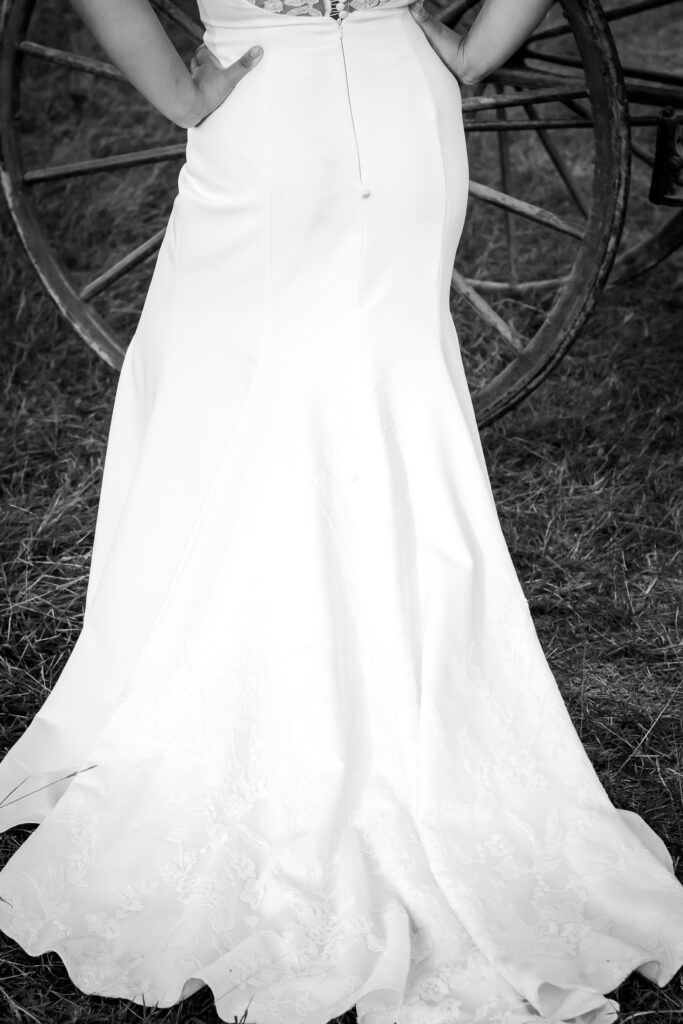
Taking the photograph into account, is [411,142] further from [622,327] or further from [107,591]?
[622,327]

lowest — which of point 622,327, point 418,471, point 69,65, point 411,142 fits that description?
point 622,327

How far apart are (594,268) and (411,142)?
74 centimetres

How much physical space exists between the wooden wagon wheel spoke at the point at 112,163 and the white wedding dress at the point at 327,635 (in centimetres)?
75

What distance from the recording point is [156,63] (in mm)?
1581

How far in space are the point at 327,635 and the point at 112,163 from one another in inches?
50.8

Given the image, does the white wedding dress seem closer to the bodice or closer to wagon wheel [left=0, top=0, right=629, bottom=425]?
the bodice

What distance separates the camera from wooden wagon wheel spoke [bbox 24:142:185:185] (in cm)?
236

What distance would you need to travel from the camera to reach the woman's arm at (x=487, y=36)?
1.72 m

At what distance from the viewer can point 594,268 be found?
2.21 m

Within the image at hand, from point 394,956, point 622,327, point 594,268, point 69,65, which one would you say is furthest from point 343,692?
point 622,327

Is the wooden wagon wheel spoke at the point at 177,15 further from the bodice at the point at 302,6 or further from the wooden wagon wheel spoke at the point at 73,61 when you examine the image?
the bodice at the point at 302,6

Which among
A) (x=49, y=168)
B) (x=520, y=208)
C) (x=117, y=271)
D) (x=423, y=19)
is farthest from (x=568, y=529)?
(x=49, y=168)

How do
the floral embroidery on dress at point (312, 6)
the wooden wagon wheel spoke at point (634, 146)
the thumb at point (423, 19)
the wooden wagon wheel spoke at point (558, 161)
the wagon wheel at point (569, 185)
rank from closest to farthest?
the floral embroidery on dress at point (312, 6) < the thumb at point (423, 19) < the wagon wheel at point (569, 185) < the wooden wagon wheel spoke at point (634, 146) < the wooden wagon wheel spoke at point (558, 161)

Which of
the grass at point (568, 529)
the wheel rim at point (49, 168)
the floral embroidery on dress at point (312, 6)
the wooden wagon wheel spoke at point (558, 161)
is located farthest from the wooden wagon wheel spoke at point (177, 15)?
the grass at point (568, 529)
